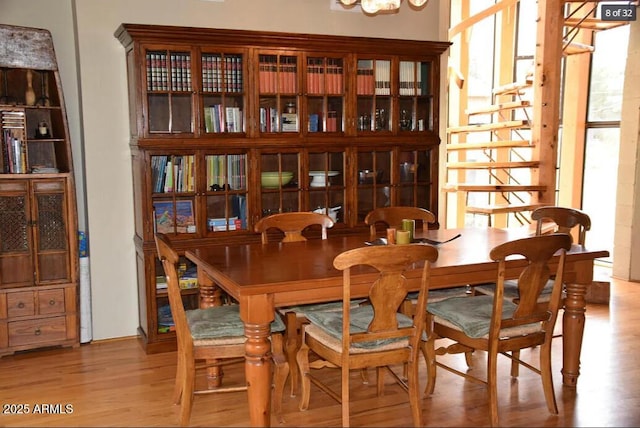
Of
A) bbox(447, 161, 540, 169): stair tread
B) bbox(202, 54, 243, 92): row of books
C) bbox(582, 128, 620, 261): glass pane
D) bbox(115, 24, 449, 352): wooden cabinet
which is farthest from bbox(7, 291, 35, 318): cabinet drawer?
bbox(582, 128, 620, 261): glass pane

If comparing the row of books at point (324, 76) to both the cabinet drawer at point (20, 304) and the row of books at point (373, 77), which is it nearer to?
the row of books at point (373, 77)

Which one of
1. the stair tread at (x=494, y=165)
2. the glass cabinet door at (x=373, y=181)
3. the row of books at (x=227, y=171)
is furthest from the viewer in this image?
the stair tread at (x=494, y=165)

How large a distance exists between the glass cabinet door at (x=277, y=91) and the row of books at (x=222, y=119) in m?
0.17

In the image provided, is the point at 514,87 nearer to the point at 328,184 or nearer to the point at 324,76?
the point at 324,76

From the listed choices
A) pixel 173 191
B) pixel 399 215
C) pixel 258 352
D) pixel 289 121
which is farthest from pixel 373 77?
pixel 258 352

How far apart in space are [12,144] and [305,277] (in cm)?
243

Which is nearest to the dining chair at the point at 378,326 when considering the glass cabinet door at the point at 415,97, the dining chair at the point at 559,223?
the dining chair at the point at 559,223

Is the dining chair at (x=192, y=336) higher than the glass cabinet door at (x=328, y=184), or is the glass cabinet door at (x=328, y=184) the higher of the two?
the glass cabinet door at (x=328, y=184)

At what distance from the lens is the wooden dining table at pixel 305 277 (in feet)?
8.75

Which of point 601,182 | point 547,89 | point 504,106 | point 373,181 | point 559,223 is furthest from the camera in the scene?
point 601,182

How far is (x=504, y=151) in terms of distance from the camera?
7.32m

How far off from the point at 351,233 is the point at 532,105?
233 cm

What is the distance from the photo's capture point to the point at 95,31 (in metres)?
4.11

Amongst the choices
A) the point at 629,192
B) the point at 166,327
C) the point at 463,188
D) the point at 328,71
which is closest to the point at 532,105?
the point at 463,188
